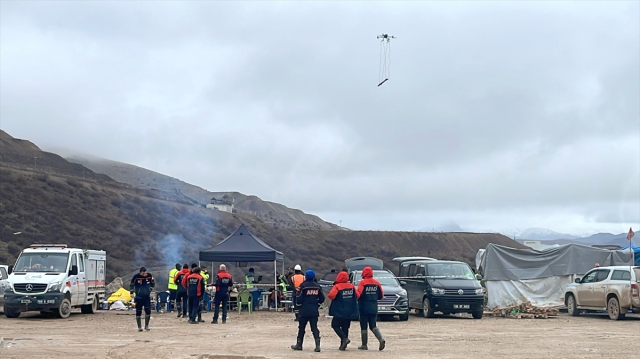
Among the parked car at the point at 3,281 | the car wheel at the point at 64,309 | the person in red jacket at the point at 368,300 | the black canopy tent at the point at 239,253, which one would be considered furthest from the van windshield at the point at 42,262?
the person in red jacket at the point at 368,300

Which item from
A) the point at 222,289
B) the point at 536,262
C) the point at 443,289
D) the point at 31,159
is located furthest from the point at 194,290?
the point at 31,159

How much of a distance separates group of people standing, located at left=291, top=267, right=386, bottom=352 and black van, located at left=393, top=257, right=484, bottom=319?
356 inches

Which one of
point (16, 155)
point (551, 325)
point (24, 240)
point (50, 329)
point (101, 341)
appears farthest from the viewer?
point (16, 155)

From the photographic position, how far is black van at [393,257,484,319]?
2230 cm

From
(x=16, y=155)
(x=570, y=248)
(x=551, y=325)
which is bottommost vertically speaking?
(x=551, y=325)

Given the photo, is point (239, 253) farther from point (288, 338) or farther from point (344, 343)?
point (344, 343)

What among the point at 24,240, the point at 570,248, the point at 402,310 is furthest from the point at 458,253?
the point at 402,310

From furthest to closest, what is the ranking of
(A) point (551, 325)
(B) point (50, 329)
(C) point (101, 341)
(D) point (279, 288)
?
(D) point (279, 288) → (A) point (551, 325) → (B) point (50, 329) → (C) point (101, 341)

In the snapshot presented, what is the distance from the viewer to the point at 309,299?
1353 cm

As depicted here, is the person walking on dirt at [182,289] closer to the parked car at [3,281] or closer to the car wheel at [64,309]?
the car wheel at [64,309]

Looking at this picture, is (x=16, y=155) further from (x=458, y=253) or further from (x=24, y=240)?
(x=458, y=253)

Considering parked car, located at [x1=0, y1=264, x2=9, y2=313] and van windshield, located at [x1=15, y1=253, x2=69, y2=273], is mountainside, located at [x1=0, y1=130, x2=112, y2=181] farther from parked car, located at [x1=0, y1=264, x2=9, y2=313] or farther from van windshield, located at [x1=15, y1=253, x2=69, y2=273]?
van windshield, located at [x1=15, y1=253, x2=69, y2=273]

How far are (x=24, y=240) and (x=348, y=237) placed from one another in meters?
39.5

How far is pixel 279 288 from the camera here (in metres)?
26.7
